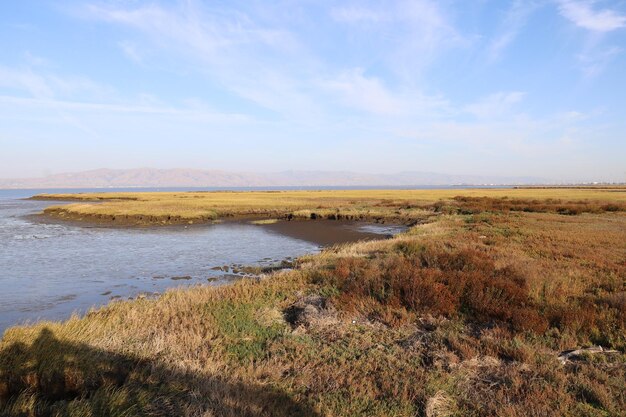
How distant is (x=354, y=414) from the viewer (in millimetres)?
5656

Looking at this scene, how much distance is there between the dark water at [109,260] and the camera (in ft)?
Result: 46.8

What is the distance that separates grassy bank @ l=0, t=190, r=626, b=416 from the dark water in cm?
407

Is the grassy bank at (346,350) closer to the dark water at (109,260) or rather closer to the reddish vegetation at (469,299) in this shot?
the reddish vegetation at (469,299)

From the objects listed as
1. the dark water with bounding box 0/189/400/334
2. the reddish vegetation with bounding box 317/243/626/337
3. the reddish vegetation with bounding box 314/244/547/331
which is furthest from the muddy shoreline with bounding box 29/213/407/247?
the reddish vegetation with bounding box 317/243/626/337

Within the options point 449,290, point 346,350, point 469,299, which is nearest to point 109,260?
point 346,350

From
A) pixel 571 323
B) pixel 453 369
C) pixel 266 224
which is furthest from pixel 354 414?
pixel 266 224

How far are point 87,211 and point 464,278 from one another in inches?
2177

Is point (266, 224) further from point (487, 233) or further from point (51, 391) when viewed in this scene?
point (51, 391)

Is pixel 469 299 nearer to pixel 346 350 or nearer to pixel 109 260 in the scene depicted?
pixel 346 350

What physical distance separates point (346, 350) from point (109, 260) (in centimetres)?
1843

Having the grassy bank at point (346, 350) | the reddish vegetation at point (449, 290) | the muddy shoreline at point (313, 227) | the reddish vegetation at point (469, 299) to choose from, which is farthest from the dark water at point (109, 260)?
the reddish vegetation at point (469, 299)

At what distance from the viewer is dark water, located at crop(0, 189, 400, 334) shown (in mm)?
14274

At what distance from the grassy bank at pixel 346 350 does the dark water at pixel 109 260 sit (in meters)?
4.07

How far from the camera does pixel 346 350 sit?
7.94 meters
